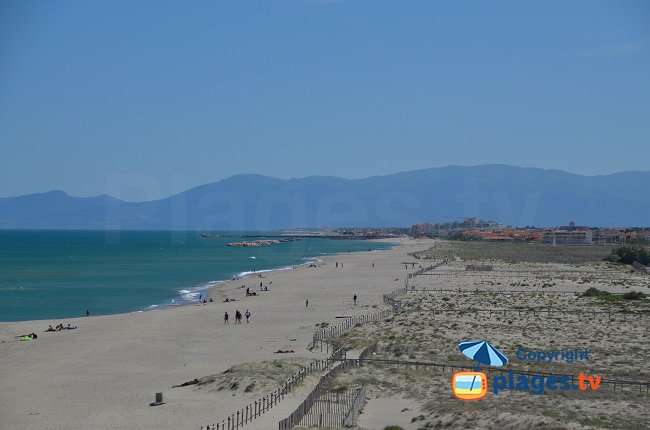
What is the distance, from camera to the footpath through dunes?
18.7 m

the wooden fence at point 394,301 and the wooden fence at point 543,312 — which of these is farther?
the wooden fence at point 394,301

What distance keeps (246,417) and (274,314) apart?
24.2 metres

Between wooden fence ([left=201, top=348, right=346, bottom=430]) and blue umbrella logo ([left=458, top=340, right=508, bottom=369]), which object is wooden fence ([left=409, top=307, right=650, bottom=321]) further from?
blue umbrella logo ([left=458, top=340, right=508, bottom=369])

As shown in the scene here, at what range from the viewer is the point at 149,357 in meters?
27.7

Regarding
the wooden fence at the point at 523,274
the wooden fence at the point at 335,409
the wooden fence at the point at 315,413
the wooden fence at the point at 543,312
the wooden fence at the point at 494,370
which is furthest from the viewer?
the wooden fence at the point at 523,274

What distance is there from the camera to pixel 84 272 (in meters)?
82.4

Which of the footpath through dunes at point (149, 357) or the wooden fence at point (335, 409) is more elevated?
the wooden fence at point (335, 409)

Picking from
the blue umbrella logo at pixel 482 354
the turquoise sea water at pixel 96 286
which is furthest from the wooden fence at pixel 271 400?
the turquoise sea water at pixel 96 286

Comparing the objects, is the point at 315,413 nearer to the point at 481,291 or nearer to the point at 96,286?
the point at 481,291

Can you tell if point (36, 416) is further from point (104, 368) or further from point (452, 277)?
point (452, 277)

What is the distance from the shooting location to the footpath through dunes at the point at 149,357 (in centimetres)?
1870

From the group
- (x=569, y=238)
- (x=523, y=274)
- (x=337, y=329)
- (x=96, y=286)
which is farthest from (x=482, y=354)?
(x=569, y=238)

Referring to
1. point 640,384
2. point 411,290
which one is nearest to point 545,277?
point 411,290

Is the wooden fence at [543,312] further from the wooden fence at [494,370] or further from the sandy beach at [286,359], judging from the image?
the wooden fence at [494,370]
